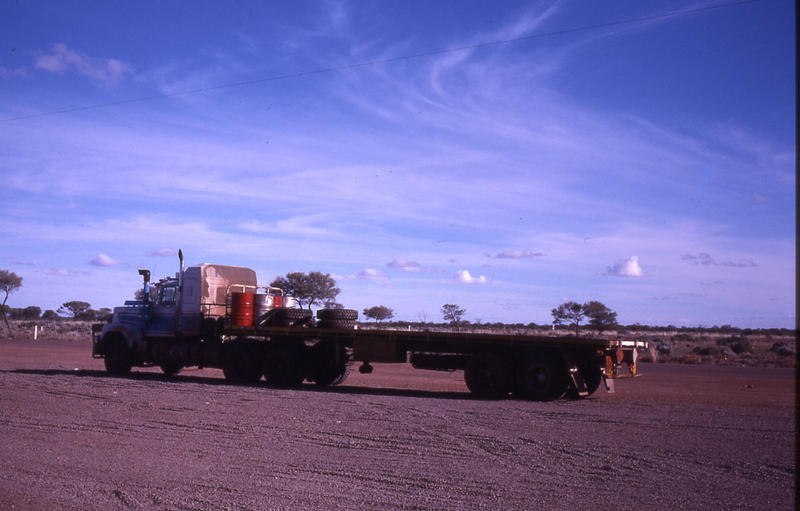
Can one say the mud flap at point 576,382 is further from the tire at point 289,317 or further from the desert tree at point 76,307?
the desert tree at point 76,307

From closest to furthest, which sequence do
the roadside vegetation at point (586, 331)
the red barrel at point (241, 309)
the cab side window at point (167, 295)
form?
the red barrel at point (241, 309)
the cab side window at point (167, 295)
the roadside vegetation at point (586, 331)

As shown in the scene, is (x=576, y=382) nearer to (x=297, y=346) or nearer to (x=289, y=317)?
(x=297, y=346)

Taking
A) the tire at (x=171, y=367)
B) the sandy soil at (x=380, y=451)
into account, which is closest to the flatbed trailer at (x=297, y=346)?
the tire at (x=171, y=367)

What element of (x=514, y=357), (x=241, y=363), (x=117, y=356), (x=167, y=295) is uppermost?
(x=167, y=295)

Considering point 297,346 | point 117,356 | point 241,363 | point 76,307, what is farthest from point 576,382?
point 76,307

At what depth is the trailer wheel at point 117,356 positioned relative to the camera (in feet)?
83.3

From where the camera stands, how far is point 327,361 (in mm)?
22922

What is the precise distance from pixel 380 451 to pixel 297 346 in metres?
12.0

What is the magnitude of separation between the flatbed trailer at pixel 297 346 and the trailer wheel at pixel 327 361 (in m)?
0.03

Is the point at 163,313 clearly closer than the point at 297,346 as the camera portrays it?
No

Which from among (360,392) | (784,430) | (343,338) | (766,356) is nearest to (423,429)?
(784,430)

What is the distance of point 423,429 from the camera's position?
43.2ft

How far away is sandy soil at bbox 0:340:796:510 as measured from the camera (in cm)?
817

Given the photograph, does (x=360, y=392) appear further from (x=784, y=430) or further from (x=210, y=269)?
(x=784, y=430)
